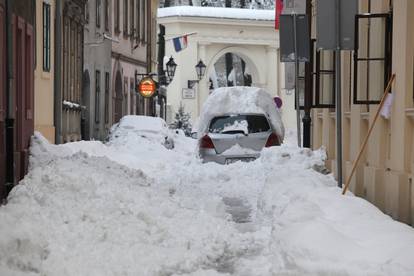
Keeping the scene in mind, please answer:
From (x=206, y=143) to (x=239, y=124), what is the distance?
2.84 ft

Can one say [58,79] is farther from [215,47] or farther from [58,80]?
[215,47]

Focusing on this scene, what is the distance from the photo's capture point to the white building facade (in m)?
48.7

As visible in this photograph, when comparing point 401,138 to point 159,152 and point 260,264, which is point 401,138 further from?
point 159,152

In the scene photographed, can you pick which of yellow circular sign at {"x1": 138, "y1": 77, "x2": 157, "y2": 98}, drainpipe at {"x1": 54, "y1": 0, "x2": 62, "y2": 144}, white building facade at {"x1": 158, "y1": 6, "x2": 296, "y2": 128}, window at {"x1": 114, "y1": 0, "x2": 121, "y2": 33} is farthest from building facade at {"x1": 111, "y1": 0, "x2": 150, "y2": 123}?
drainpipe at {"x1": 54, "y1": 0, "x2": 62, "y2": 144}

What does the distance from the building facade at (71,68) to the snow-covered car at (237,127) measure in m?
3.94

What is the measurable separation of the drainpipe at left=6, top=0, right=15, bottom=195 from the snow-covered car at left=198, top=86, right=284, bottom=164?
7049 mm

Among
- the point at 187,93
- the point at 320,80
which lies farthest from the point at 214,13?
the point at 320,80

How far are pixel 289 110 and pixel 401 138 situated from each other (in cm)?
4151

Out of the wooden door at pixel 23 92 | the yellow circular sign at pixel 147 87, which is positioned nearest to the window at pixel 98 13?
the yellow circular sign at pixel 147 87

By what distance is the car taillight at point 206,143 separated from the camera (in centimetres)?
1859

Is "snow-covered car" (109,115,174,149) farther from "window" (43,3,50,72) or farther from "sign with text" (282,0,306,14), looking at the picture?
"sign with text" (282,0,306,14)

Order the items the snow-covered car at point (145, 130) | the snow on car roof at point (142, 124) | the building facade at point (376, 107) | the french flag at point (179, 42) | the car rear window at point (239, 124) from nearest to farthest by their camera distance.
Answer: the building facade at point (376, 107) → the car rear window at point (239, 124) → the snow-covered car at point (145, 130) → the snow on car roof at point (142, 124) → the french flag at point (179, 42)

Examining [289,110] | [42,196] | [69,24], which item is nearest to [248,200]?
[42,196]

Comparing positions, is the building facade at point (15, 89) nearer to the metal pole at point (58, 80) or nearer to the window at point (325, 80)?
the metal pole at point (58, 80)
